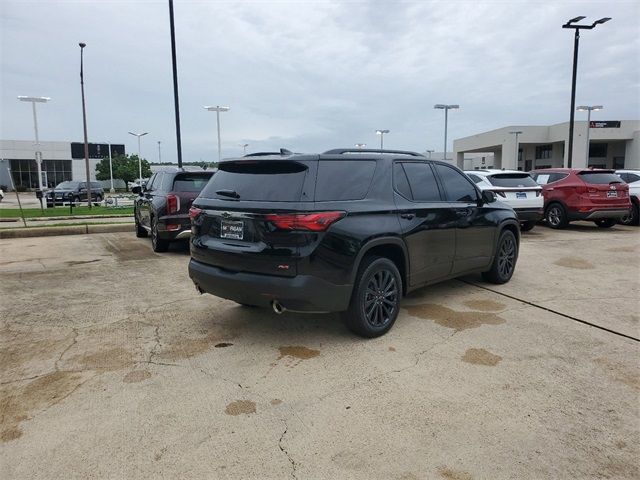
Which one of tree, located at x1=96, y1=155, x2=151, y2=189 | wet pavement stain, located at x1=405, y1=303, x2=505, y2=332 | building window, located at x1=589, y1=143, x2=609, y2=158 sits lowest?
wet pavement stain, located at x1=405, y1=303, x2=505, y2=332

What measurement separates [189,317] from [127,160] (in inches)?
2717

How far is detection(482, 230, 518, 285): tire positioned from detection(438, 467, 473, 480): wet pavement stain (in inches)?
168

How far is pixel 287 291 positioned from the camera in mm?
3949

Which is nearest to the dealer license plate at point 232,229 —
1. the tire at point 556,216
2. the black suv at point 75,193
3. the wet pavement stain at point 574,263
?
the wet pavement stain at point 574,263

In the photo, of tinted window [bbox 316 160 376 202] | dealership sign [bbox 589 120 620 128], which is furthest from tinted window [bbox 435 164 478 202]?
dealership sign [bbox 589 120 620 128]

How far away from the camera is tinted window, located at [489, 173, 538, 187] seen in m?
11.5

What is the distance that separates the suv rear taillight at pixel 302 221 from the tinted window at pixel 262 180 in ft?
0.55

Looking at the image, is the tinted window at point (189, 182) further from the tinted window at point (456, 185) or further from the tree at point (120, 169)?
the tree at point (120, 169)

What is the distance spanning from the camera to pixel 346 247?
4.10 m

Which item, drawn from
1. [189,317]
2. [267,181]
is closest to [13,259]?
[189,317]

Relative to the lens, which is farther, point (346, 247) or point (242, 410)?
point (346, 247)

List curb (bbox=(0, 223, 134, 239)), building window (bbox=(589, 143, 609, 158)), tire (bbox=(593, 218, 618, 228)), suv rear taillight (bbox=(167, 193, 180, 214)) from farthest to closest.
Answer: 1. building window (bbox=(589, 143, 609, 158))
2. tire (bbox=(593, 218, 618, 228))
3. curb (bbox=(0, 223, 134, 239))
4. suv rear taillight (bbox=(167, 193, 180, 214))

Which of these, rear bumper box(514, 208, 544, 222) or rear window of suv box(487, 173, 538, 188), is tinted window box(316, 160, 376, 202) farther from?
rear window of suv box(487, 173, 538, 188)

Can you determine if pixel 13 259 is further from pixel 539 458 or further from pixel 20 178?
pixel 20 178
